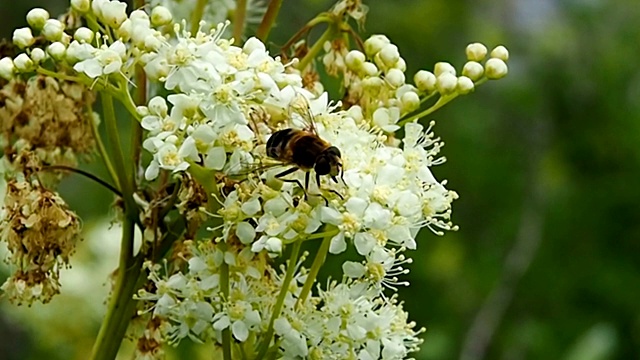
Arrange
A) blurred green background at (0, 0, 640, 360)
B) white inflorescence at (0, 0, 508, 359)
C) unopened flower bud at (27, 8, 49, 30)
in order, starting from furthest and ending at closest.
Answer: blurred green background at (0, 0, 640, 360), unopened flower bud at (27, 8, 49, 30), white inflorescence at (0, 0, 508, 359)

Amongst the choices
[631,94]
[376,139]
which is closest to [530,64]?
[631,94]

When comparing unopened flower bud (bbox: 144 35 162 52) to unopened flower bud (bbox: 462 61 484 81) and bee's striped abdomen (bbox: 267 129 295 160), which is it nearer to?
bee's striped abdomen (bbox: 267 129 295 160)

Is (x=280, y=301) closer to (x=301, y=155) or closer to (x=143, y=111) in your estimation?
(x=301, y=155)

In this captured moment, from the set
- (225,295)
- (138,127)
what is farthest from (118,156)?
(225,295)

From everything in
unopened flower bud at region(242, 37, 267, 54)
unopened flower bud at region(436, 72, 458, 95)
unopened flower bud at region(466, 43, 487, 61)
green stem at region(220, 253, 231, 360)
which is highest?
unopened flower bud at region(466, 43, 487, 61)

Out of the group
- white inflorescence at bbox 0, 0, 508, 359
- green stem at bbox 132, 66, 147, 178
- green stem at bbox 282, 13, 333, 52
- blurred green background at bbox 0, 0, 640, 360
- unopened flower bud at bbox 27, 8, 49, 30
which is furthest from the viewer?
blurred green background at bbox 0, 0, 640, 360

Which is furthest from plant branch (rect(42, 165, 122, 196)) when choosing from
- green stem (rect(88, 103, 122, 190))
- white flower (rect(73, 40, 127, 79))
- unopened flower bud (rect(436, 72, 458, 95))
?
unopened flower bud (rect(436, 72, 458, 95))

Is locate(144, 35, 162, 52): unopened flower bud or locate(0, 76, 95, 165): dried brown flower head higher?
locate(0, 76, 95, 165): dried brown flower head

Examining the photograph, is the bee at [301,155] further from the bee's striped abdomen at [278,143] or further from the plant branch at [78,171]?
the plant branch at [78,171]
